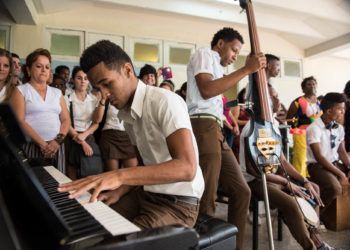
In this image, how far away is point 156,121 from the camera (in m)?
1.21

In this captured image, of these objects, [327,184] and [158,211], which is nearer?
[158,211]

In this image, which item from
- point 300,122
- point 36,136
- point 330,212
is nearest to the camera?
point 36,136

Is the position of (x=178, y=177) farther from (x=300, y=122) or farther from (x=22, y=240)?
(x=300, y=122)

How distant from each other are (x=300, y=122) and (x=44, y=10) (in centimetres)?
497

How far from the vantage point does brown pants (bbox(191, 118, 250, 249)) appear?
6.15 feet

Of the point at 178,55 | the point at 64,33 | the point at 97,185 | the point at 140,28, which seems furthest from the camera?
the point at 178,55

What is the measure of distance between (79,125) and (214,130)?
1.52 metres

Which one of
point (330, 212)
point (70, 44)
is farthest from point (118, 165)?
point (70, 44)

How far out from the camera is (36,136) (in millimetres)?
2186

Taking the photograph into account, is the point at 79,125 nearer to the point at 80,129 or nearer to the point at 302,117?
the point at 80,129

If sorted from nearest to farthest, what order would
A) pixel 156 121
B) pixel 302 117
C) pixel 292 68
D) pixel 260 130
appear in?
1. pixel 156 121
2. pixel 260 130
3. pixel 302 117
4. pixel 292 68

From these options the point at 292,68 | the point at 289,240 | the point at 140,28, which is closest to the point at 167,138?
the point at 289,240

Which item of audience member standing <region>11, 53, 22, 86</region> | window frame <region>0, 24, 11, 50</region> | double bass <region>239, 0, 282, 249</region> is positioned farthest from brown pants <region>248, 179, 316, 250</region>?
window frame <region>0, 24, 11, 50</region>

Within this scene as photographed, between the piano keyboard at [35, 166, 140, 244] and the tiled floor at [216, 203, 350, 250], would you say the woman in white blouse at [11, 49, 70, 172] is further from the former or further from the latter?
the tiled floor at [216, 203, 350, 250]
